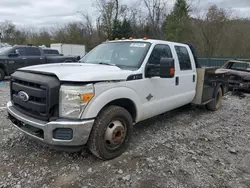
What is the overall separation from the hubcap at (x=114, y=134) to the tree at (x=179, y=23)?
22.6 m

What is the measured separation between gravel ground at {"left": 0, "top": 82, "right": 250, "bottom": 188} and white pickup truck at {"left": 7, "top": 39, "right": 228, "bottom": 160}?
1.13 ft

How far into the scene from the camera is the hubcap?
3.15 metres

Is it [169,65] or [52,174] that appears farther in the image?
[169,65]

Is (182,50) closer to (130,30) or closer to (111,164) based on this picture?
(111,164)

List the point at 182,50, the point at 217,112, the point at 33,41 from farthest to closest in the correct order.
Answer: the point at 33,41, the point at 217,112, the point at 182,50

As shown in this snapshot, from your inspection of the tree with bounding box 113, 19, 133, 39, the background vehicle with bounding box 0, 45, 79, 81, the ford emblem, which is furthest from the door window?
the tree with bounding box 113, 19, 133, 39

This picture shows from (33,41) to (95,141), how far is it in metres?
44.7

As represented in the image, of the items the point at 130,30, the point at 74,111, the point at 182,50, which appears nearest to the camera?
the point at 74,111

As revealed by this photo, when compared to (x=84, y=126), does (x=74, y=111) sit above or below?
above

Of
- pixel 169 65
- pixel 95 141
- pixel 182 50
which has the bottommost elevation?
pixel 95 141

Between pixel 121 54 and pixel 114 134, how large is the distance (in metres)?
1.62

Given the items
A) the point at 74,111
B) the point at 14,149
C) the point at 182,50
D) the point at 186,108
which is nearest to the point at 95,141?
the point at 74,111

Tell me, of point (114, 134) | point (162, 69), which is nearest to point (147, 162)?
point (114, 134)

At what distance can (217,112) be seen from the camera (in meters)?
6.28
